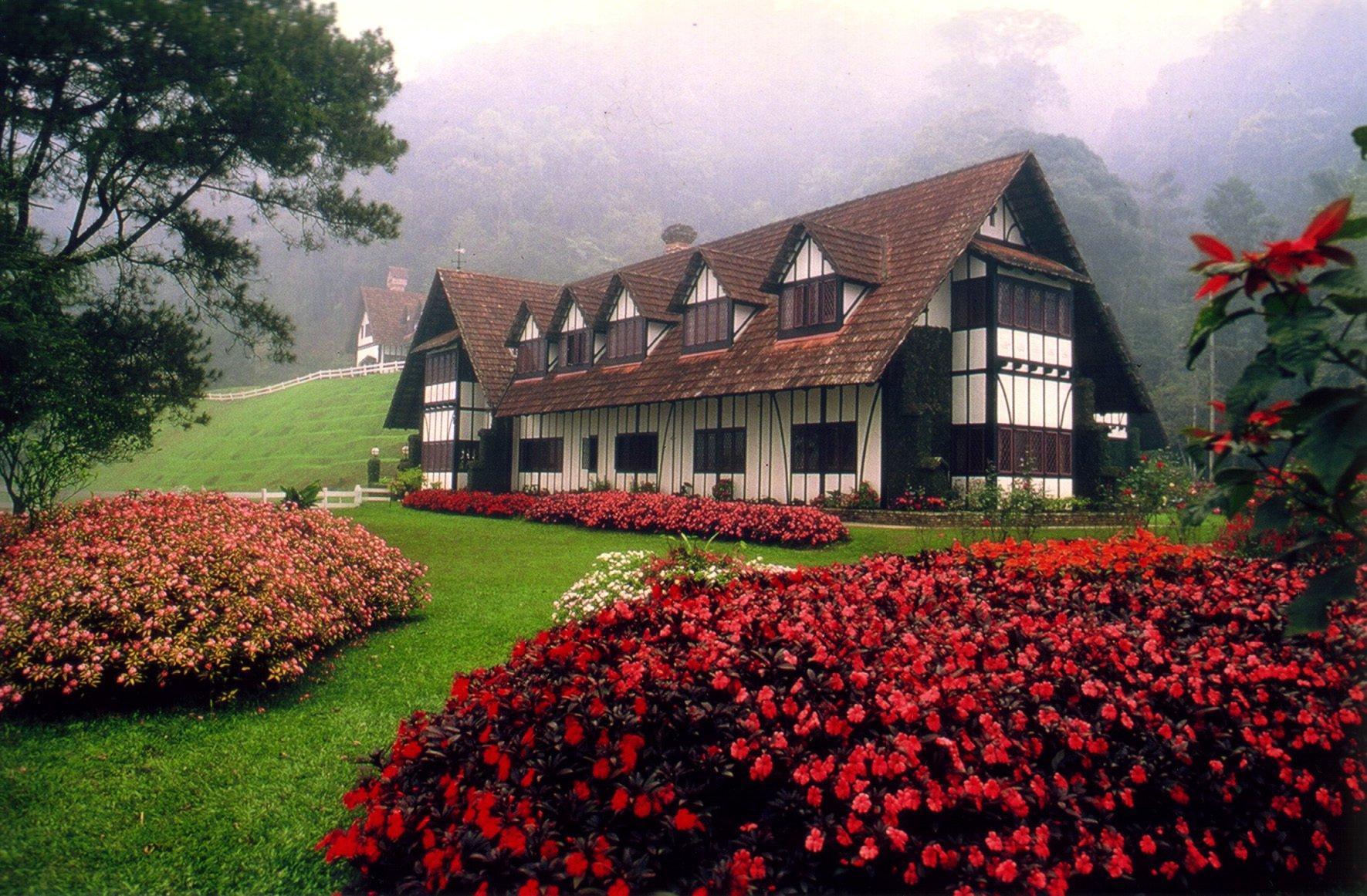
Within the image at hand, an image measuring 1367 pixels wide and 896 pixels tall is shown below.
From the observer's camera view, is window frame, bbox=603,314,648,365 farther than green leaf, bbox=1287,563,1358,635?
Yes

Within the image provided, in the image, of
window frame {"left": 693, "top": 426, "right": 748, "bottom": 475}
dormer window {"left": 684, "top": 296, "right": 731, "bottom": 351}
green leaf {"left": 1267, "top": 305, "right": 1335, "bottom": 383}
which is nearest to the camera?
green leaf {"left": 1267, "top": 305, "right": 1335, "bottom": 383}

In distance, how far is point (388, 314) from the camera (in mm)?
72562

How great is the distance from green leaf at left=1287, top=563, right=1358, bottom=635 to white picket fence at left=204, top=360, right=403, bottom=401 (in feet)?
206

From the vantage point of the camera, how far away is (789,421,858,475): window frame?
765 inches

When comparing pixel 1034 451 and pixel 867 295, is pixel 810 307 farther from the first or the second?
pixel 1034 451

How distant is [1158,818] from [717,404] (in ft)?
60.3

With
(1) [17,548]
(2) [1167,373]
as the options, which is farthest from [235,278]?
(2) [1167,373]

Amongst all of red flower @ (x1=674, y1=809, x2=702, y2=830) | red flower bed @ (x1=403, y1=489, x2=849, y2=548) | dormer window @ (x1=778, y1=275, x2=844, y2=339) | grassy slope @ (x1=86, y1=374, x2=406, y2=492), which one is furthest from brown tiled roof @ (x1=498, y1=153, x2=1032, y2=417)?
grassy slope @ (x1=86, y1=374, x2=406, y2=492)

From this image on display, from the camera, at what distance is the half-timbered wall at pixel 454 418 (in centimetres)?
3059

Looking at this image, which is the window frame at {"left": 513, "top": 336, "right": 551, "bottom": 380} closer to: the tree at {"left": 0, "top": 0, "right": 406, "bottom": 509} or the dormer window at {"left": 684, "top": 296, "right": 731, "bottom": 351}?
the dormer window at {"left": 684, "top": 296, "right": 731, "bottom": 351}

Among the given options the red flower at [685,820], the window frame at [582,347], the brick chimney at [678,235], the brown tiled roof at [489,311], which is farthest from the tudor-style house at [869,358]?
the red flower at [685,820]

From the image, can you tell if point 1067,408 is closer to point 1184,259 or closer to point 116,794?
point 116,794

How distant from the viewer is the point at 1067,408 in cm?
2109

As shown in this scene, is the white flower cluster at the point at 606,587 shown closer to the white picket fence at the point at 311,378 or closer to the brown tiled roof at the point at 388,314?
the white picket fence at the point at 311,378
